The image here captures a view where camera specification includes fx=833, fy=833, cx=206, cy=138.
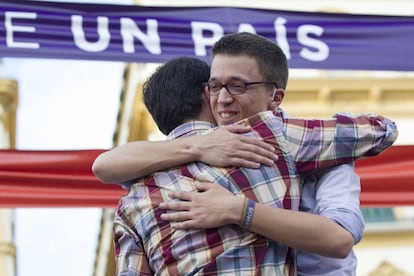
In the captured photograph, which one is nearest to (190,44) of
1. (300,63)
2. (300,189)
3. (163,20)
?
(163,20)

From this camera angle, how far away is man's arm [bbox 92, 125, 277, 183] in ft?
7.42

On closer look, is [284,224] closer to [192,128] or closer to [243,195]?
[243,195]

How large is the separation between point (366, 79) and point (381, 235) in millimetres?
3242

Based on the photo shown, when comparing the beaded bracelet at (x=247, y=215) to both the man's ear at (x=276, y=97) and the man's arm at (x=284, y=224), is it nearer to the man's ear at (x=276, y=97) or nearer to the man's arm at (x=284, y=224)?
the man's arm at (x=284, y=224)

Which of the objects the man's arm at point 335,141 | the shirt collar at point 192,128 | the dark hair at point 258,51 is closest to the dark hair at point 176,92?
the shirt collar at point 192,128

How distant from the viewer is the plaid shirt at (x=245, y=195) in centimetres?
217

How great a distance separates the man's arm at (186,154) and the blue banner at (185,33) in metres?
3.13

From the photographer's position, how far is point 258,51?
7.80ft

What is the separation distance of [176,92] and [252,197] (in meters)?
0.48

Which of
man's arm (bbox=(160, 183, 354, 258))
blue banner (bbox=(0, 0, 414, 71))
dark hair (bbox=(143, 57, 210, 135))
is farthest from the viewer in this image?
blue banner (bbox=(0, 0, 414, 71))

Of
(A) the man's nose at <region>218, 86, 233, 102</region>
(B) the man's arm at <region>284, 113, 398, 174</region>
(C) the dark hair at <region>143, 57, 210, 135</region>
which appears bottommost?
(B) the man's arm at <region>284, 113, 398, 174</region>

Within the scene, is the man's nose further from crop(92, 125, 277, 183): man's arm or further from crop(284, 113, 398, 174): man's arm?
crop(284, 113, 398, 174): man's arm

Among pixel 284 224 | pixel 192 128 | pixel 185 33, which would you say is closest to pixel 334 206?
pixel 284 224

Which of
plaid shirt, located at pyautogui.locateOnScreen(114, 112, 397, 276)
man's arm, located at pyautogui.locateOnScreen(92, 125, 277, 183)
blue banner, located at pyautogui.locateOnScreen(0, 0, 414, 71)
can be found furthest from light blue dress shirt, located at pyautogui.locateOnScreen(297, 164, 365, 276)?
blue banner, located at pyautogui.locateOnScreen(0, 0, 414, 71)
